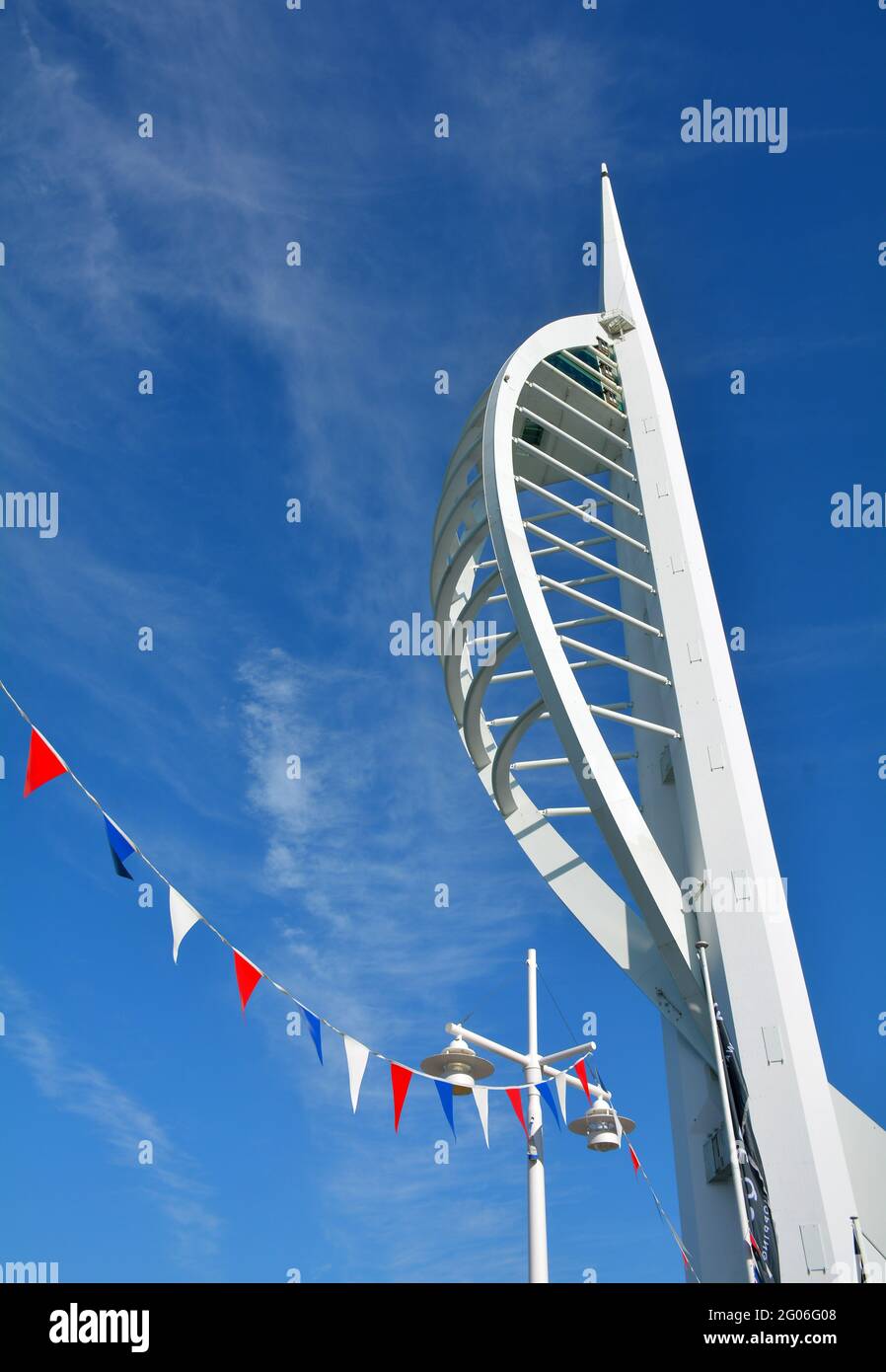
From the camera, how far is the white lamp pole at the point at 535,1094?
8.59m

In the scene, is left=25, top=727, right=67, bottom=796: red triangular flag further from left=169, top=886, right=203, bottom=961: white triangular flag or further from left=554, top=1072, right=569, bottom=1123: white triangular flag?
left=554, top=1072, right=569, bottom=1123: white triangular flag

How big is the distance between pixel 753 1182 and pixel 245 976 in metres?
4.32

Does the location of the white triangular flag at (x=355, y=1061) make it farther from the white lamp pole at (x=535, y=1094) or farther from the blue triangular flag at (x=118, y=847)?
the blue triangular flag at (x=118, y=847)

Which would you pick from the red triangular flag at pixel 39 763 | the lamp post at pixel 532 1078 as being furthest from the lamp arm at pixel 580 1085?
the red triangular flag at pixel 39 763

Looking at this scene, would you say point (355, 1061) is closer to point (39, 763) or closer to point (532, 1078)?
point (532, 1078)

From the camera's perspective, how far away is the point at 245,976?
8969 millimetres

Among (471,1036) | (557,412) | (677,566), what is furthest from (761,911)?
(557,412)

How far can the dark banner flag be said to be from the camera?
754 cm

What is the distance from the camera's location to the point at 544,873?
37.2 ft
